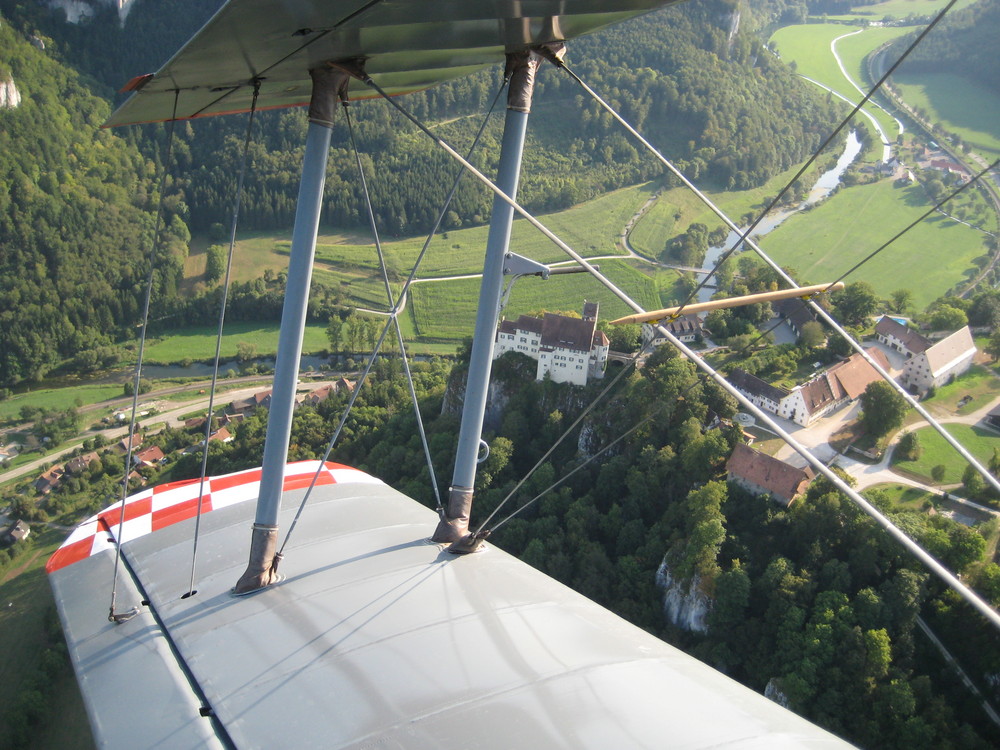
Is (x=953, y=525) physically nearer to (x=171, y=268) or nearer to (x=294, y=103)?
(x=294, y=103)

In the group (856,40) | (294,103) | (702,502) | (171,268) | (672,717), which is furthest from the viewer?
(856,40)

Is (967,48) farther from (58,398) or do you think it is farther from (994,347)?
(58,398)

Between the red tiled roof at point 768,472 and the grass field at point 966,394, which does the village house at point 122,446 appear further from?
the grass field at point 966,394

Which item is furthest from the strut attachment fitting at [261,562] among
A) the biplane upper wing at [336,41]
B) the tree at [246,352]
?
the tree at [246,352]

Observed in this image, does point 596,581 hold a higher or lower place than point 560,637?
lower

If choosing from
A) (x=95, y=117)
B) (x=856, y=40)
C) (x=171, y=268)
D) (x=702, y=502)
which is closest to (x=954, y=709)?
(x=702, y=502)

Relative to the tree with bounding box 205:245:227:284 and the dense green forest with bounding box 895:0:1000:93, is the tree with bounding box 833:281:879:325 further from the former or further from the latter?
the dense green forest with bounding box 895:0:1000:93

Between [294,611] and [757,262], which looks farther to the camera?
[757,262]
